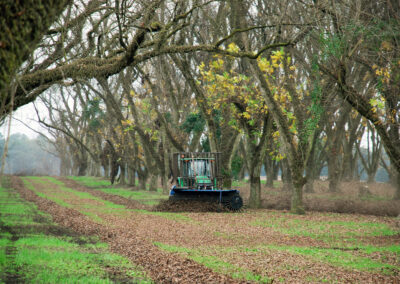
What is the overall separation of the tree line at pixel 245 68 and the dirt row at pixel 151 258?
3972mm

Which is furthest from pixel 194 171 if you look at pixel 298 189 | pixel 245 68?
pixel 245 68

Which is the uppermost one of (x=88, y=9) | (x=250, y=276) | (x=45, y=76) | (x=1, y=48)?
(x=88, y=9)

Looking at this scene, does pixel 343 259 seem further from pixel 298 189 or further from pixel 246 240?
pixel 298 189

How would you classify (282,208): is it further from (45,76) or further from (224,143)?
(45,76)

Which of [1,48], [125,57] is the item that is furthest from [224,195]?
[1,48]

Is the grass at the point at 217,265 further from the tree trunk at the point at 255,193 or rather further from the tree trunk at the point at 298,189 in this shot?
the tree trunk at the point at 255,193

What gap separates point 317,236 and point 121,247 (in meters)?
6.17

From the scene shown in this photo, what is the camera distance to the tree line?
449 inches

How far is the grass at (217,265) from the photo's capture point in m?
7.70

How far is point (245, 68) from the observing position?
24.3 m

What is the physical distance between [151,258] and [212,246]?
2390mm

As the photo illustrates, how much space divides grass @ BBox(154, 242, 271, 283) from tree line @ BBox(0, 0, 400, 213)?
4661 millimetres

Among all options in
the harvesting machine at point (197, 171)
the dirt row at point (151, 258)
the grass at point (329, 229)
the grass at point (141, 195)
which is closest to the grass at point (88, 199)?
the dirt row at point (151, 258)

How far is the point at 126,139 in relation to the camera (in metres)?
37.4
